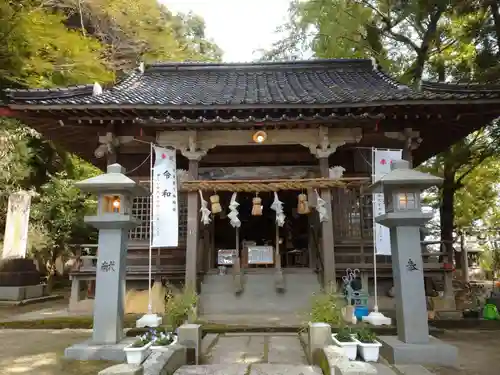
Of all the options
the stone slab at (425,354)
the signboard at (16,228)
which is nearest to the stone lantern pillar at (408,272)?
the stone slab at (425,354)

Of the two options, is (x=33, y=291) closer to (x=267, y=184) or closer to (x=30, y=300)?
(x=30, y=300)

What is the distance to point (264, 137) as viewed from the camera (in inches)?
388

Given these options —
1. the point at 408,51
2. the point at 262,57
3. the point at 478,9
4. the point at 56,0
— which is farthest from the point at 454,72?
the point at 56,0

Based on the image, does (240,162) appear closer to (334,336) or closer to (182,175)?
(182,175)

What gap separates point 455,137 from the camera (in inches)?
447

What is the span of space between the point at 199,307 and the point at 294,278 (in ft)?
8.45

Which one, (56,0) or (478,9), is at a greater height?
(56,0)

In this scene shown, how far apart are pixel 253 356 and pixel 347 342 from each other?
170 cm

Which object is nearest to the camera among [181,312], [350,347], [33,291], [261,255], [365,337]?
[350,347]

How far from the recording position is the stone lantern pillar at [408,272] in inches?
222

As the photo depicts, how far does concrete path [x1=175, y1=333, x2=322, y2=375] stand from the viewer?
16.7 ft

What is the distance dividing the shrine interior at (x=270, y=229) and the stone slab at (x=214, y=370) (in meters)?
8.69

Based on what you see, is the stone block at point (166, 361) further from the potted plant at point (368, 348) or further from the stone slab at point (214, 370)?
the potted plant at point (368, 348)

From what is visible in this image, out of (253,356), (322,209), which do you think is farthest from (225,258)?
(253,356)
